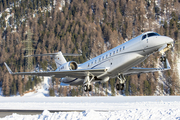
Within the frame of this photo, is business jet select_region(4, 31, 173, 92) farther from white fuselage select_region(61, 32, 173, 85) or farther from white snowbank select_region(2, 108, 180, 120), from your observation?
white snowbank select_region(2, 108, 180, 120)

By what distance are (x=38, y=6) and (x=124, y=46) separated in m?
154

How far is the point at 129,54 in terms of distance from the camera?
21.0 metres

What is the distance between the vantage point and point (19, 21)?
147 m

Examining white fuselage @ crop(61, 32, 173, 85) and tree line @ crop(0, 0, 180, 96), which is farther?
tree line @ crop(0, 0, 180, 96)

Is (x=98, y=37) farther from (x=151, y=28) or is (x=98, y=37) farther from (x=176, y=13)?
(x=176, y=13)

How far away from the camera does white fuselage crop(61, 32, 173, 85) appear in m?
19.7

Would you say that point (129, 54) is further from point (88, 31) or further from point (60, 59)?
point (88, 31)

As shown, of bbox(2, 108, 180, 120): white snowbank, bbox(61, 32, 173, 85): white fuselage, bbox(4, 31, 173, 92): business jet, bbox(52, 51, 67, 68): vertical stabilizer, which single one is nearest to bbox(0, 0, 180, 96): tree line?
bbox(52, 51, 67, 68): vertical stabilizer

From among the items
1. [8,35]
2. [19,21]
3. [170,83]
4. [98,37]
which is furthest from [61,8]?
[170,83]

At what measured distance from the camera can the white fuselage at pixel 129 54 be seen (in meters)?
19.7

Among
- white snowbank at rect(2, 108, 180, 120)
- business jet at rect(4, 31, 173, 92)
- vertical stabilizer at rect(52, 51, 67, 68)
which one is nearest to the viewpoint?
white snowbank at rect(2, 108, 180, 120)

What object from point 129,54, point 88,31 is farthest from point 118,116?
point 88,31

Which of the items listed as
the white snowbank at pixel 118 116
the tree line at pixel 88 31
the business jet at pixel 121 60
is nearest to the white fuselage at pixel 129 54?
the business jet at pixel 121 60

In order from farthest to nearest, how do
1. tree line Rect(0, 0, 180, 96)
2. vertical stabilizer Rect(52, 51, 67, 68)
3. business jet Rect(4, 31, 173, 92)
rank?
tree line Rect(0, 0, 180, 96) → vertical stabilizer Rect(52, 51, 67, 68) → business jet Rect(4, 31, 173, 92)
